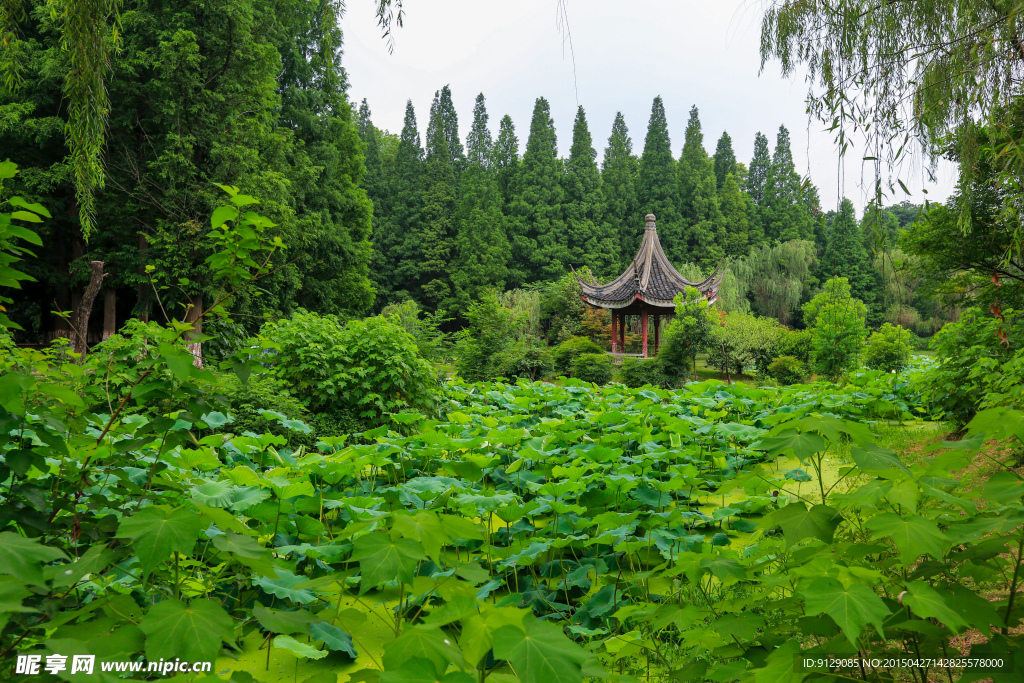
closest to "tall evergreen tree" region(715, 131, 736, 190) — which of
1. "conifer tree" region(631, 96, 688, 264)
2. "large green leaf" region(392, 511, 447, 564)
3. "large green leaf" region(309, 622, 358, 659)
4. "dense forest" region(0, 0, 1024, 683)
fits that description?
"conifer tree" region(631, 96, 688, 264)

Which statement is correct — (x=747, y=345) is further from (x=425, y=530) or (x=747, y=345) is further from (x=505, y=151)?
(x=505, y=151)

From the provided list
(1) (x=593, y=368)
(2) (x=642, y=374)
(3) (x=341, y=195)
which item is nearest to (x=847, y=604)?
(2) (x=642, y=374)

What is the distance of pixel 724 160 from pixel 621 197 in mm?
8623

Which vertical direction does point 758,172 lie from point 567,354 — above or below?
above

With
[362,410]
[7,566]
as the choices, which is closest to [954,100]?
[7,566]

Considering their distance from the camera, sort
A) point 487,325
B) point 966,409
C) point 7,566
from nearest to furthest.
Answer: point 7,566, point 966,409, point 487,325

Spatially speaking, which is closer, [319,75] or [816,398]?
[816,398]

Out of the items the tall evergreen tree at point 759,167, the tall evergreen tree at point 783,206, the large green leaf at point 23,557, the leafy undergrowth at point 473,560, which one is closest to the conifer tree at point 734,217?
the tall evergreen tree at point 783,206

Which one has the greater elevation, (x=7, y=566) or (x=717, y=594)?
(x=7, y=566)

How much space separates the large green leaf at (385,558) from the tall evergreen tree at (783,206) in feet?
104

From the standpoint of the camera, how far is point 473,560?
1.29 metres

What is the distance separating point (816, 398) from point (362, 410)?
158 inches

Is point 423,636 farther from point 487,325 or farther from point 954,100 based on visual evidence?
point 487,325

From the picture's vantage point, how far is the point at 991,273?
4.22 m
